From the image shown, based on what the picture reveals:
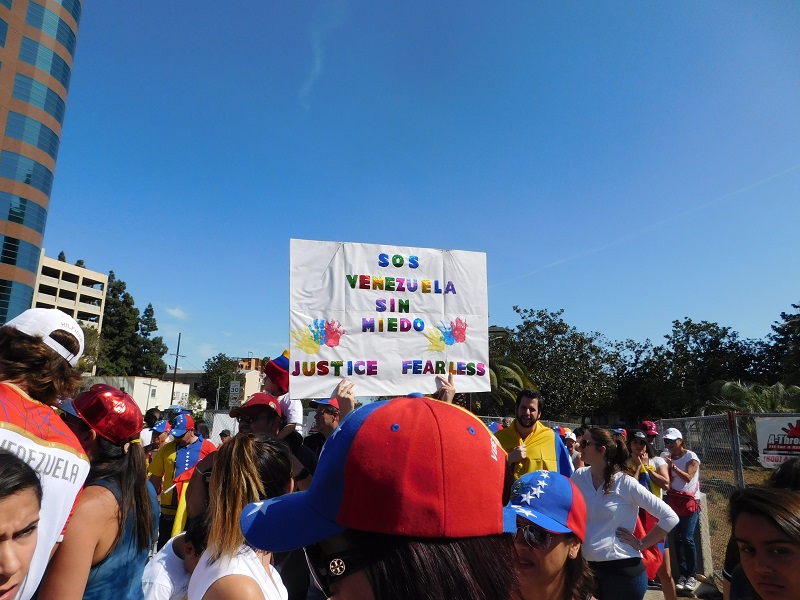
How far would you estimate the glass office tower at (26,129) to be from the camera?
36.3 metres

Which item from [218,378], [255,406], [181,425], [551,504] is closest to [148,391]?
[218,378]

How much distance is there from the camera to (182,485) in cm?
596

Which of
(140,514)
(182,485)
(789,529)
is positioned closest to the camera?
(789,529)

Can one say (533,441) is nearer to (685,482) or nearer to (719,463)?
(685,482)

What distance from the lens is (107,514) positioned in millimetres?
2029

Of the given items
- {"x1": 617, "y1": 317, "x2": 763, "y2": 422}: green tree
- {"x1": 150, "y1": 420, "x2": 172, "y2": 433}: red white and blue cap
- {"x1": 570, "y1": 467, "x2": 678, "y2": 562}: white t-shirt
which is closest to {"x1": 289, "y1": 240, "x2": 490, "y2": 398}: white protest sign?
{"x1": 570, "y1": 467, "x2": 678, "y2": 562}: white t-shirt

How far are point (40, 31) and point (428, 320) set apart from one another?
4695 centimetres

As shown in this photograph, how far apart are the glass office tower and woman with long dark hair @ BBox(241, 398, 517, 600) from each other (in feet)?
142

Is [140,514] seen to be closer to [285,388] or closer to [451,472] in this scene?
[451,472]

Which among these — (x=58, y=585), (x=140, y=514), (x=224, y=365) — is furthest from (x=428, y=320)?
(x=224, y=365)

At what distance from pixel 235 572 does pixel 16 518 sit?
75cm

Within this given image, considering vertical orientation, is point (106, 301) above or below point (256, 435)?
above

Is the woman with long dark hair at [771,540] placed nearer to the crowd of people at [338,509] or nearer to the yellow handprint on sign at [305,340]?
the crowd of people at [338,509]

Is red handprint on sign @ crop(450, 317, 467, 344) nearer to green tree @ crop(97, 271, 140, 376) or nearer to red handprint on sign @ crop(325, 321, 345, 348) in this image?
red handprint on sign @ crop(325, 321, 345, 348)
